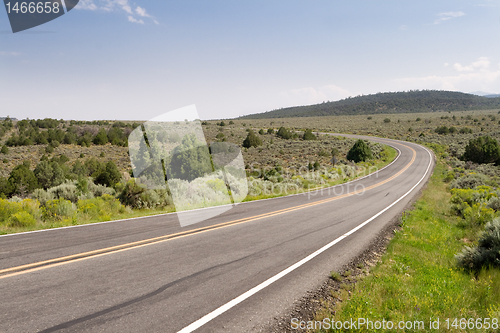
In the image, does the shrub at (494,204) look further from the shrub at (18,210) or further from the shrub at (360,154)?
the shrub at (360,154)

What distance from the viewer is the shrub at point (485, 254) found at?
632cm

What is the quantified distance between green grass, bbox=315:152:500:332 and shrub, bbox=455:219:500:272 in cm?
29

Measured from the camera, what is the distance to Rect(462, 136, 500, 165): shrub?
109 feet

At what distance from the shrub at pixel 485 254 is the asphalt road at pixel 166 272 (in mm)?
2539

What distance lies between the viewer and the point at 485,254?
6.48m

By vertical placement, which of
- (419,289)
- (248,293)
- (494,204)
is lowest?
(494,204)

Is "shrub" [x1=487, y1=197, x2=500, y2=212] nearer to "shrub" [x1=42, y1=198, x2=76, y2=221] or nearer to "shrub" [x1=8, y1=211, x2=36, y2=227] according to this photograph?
"shrub" [x1=42, y1=198, x2=76, y2=221]

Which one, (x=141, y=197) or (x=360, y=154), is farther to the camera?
(x=360, y=154)

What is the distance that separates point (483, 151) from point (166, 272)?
44054 mm

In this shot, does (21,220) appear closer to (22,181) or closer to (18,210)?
(18,210)

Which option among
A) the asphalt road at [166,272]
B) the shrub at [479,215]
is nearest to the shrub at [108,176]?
the asphalt road at [166,272]

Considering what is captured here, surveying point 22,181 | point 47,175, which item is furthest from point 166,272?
point 47,175

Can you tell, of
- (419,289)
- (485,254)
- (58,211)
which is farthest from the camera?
(58,211)

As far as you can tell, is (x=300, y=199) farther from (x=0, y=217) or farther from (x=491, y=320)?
(x=0, y=217)
